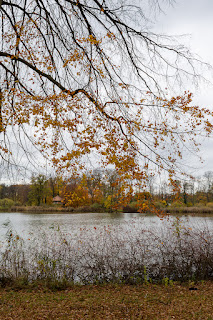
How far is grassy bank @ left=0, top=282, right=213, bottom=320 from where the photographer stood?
191 inches

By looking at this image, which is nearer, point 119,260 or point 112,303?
point 112,303

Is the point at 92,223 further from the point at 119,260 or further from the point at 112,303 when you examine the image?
the point at 112,303

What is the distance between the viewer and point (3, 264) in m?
7.58

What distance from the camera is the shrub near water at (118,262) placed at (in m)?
7.35

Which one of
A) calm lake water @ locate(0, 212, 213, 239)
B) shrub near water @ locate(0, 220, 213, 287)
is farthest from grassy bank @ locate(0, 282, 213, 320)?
calm lake water @ locate(0, 212, 213, 239)

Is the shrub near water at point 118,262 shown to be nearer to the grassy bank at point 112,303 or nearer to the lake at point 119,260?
the lake at point 119,260

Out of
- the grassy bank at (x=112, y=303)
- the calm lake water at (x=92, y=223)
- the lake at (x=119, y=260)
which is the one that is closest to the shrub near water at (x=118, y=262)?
the lake at (x=119, y=260)

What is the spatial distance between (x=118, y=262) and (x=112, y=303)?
2.12m

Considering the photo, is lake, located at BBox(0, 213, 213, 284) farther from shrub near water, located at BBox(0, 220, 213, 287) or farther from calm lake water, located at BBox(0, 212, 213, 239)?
Result: calm lake water, located at BBox(0, 212, 213, 239)

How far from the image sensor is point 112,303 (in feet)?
18.2

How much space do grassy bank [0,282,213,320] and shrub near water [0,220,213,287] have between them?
0.49 m

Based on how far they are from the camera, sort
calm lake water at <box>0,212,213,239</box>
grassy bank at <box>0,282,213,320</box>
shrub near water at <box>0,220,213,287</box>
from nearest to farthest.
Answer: grassy bank at <box>0,282,213,320</box> < shrub near water at <box>0,220,213,287</box> < calm lake water at <box>0,212,213,239</box>

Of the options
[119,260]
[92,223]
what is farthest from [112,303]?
→ [92,223]

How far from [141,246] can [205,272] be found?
2.14m
